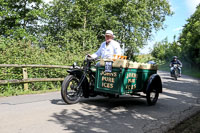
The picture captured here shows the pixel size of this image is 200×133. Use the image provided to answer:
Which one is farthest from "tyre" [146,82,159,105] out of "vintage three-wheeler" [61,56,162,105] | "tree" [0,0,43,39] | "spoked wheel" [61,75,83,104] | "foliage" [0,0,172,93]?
"tree" [0,0,43,39]

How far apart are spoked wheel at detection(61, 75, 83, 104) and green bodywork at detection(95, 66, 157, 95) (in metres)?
0.57

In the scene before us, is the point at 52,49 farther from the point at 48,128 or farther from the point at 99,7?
the point at 99,7

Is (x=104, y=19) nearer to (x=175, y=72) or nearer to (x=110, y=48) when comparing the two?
(x=175, y=72)

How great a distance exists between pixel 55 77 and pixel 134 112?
5349 mm

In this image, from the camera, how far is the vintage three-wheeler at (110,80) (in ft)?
16.5

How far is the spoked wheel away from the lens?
16.8ft

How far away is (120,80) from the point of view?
4.97 meters

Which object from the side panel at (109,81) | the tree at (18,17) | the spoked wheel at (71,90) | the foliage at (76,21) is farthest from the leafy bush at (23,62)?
the tree at (18,17)

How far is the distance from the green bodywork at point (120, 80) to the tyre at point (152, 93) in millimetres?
236

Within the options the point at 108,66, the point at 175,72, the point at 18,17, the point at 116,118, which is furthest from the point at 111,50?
the point at 18,17

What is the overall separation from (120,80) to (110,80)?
33 centimetres

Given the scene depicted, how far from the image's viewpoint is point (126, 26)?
95.9 feet

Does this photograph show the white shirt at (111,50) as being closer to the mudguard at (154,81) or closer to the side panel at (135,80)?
the side panel at (135,80)

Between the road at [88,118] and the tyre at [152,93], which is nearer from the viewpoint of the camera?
the road at [88,118]
